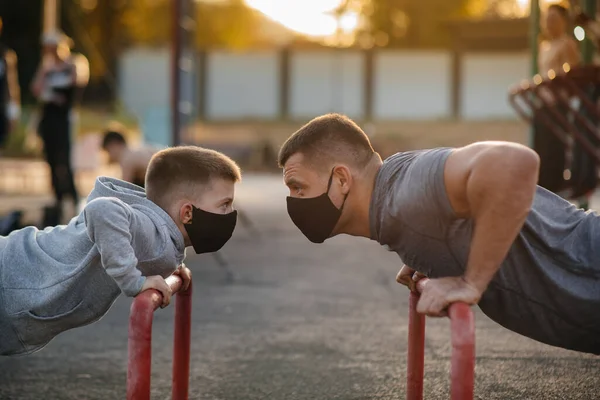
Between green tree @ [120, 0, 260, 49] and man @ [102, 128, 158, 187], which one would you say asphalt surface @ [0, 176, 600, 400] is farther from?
green tree @ [120, 0, 260, 49]

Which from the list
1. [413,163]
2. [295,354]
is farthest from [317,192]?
[295,354]

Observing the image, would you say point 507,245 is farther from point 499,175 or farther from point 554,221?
point 554,221

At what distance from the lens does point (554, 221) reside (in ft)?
9.02

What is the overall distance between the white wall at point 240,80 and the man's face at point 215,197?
99.2 feet

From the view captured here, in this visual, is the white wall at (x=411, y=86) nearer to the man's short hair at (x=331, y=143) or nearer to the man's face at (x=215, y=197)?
the man's face at (x=215, y=197)

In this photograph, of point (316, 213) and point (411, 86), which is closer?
point (316, 213)

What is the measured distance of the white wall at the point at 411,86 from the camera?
32.6 m

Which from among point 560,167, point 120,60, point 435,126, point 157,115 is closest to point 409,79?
point 435,126

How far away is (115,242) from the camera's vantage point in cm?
264

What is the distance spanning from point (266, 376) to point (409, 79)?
96.7ft

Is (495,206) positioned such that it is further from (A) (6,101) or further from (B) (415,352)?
(A) (6,101)

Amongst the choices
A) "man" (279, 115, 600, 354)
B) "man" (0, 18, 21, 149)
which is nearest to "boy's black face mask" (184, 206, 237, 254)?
"man" (279, 115, 600, 354)

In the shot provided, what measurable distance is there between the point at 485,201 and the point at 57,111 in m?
8.40

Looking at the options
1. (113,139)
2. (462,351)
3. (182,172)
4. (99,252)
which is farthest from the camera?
(113,139)
